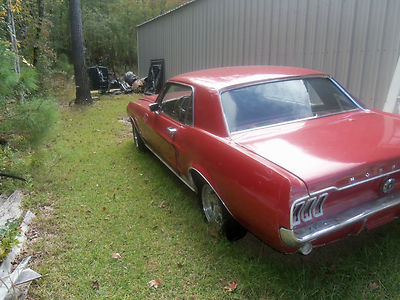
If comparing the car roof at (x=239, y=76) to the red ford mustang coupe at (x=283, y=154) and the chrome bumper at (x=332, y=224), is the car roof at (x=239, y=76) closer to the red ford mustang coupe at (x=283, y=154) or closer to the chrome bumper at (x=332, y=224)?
the red ford mustang coupe at (x=283, y=154)

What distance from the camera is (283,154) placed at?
7.07 ft

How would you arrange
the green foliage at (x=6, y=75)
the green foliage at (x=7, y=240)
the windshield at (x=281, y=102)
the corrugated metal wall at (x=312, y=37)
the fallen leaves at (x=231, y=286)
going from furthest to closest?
the corrugated metal wall at (x=312, y=37) → the green foliage at (x=6, y=75) → the windshield at (x=281, y=102) → the green foliage at (x=7, y=240) → the fallen leaves at (x=231, y=286)

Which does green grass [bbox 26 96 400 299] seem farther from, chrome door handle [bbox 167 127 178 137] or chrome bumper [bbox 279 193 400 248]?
chrome door handle [bbox 167 127 178 137]

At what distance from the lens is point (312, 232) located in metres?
1.90

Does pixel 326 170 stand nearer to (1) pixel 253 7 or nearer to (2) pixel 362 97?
(2) pixel 362 97

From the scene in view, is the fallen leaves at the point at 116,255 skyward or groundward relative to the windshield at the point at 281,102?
groundward

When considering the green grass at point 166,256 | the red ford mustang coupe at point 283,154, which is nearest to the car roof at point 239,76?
the red ford mustang coupe at point 283,154

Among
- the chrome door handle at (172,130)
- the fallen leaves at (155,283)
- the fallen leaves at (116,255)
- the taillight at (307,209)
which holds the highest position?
the chrome door handle at (172,130)

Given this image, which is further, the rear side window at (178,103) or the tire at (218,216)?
the rear side window at (178,103)

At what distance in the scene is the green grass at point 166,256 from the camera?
2297 millimetres

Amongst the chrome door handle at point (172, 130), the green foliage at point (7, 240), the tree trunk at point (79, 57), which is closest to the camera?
the green foliage at point (7, 240)

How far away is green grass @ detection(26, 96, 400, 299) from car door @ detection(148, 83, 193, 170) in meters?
0.54

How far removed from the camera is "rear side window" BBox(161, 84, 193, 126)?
3.31 metres

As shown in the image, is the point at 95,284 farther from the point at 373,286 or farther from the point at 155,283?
the point at 373,286
